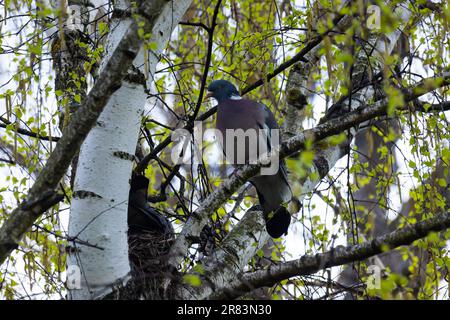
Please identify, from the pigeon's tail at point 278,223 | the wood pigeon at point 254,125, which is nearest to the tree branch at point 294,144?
the pigeon's tail at point 278,223

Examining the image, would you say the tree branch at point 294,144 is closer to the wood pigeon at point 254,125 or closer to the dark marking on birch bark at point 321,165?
the dark marking on birch bark at point 321,165

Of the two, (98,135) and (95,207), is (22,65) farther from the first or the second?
(95,207)

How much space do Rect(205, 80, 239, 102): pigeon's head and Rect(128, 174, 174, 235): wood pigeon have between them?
860 mm

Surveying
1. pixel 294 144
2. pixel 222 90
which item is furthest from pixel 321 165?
pixel 294 144

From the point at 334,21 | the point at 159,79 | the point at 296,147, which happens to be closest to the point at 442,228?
the point at 296,147

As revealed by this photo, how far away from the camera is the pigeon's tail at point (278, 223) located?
12.8 feet

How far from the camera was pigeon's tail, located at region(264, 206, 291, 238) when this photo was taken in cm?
390

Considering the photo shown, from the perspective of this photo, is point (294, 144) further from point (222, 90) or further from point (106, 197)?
point (222, 90)

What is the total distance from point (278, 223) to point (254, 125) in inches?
33.2

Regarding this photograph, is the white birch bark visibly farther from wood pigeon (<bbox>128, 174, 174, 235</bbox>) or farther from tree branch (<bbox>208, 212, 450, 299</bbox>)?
wood pigeon (<bbox>128, 174, 174, 235</bbox>)

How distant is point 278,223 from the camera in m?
4.00

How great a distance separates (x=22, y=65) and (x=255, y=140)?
1609 mm

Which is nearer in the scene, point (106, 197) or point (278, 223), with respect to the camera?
point (106, 197)

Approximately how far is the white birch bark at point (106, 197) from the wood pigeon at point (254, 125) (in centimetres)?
144
